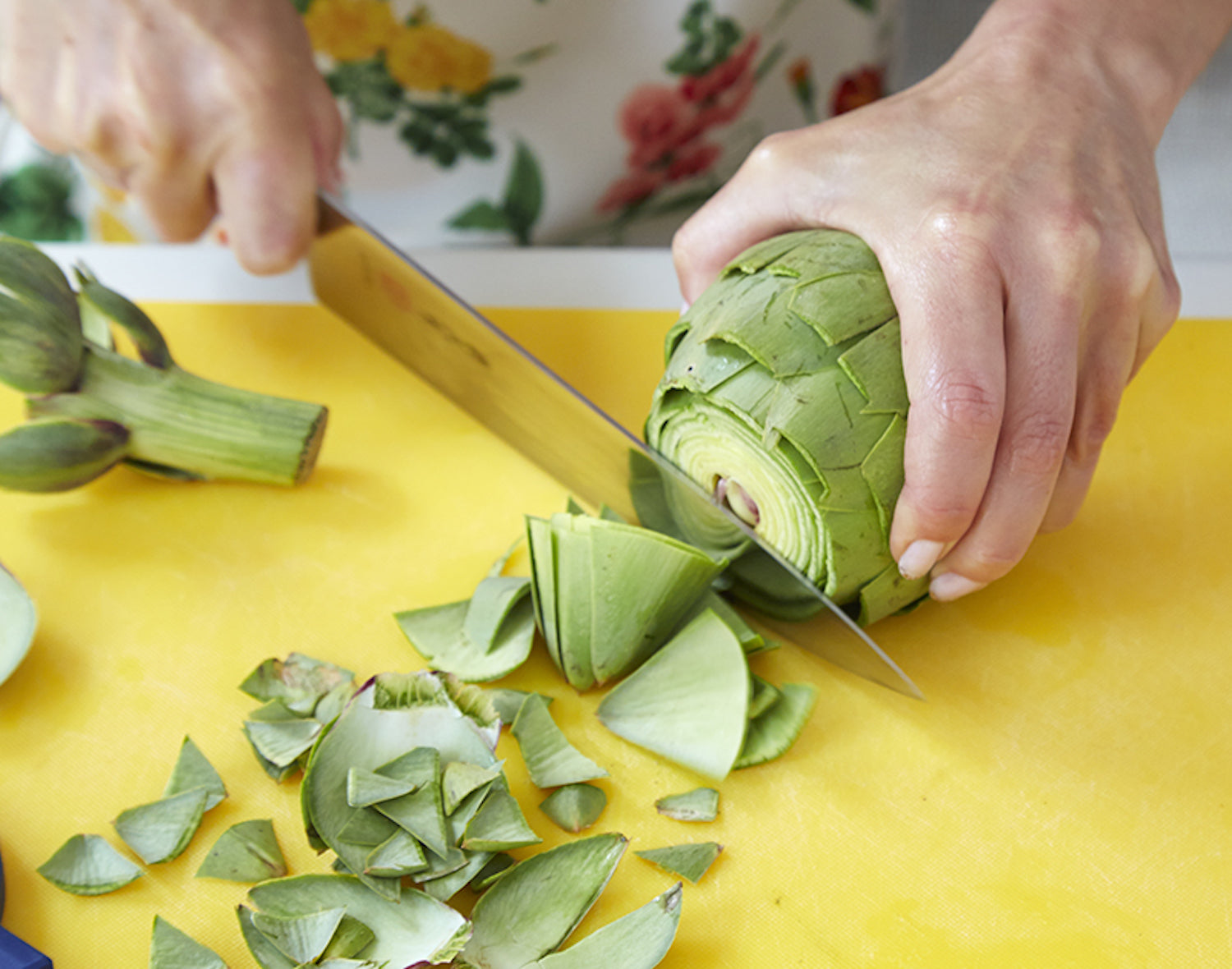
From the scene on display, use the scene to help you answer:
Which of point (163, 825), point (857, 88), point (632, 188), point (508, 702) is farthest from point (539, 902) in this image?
point (857, 88)

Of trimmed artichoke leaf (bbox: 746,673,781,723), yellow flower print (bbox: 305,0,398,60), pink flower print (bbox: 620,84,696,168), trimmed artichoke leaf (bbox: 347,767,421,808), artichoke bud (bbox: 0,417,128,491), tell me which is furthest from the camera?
pink flower print (bbox: 620,84,696,168)

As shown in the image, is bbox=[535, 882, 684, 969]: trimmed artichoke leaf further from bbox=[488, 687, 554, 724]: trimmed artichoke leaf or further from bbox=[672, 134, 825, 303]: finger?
bbox=[672, 134, 825, 303]: finger

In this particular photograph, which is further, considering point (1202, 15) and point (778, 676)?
point (1202, 15)

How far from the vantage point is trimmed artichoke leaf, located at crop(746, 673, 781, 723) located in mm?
838

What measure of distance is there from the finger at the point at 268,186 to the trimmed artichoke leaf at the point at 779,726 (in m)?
0.64

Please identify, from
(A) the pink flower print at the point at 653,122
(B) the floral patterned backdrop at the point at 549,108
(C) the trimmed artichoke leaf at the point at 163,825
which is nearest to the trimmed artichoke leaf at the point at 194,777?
(C) the trimmed artichoke leaf at the point at 163,825

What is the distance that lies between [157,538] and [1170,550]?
2.89 ft

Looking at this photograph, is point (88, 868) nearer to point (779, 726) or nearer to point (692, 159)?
point (779, 726)

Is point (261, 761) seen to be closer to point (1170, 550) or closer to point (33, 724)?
point (33, 724)

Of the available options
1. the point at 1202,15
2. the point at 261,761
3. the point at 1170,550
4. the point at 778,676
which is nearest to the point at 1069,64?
the point at 1202,15

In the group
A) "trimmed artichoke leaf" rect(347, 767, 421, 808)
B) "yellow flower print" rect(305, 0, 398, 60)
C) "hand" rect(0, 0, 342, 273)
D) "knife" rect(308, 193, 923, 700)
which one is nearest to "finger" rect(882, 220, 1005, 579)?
"knife" rect(308, 193, 923, 700)

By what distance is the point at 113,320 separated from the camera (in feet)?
3.37

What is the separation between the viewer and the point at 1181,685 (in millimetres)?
889

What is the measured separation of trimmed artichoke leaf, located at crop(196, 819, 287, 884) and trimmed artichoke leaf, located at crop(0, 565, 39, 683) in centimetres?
23
